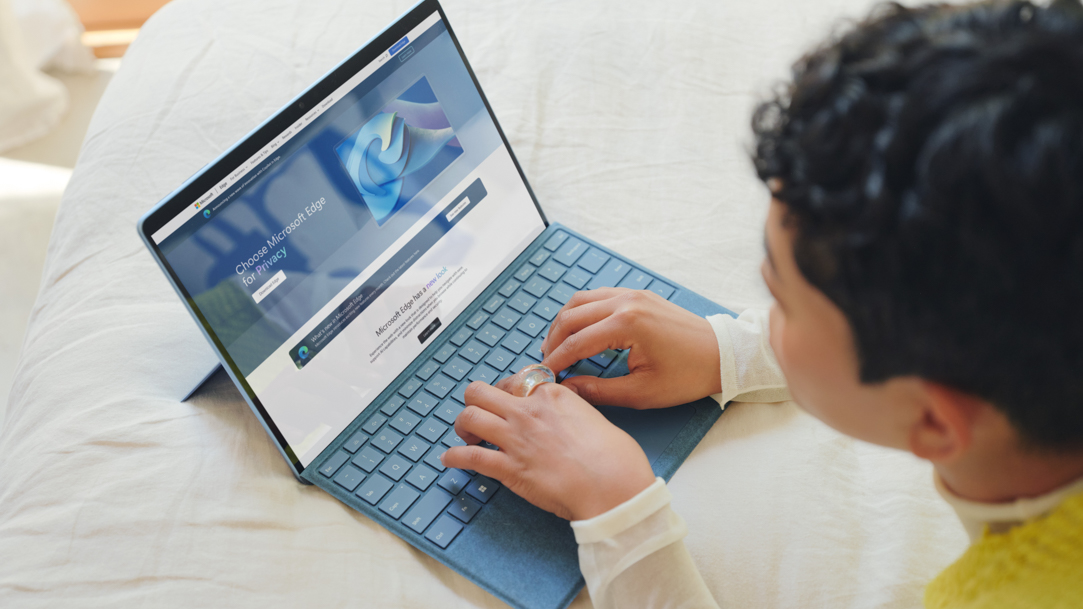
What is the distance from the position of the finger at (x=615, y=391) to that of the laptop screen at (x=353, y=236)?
7.3 inches

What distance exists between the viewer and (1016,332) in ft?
1.34

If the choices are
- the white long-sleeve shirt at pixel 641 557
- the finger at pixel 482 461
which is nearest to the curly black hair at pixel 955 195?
the white long-sleeve shirt at pixel 641 557

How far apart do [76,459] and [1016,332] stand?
2.35 ft

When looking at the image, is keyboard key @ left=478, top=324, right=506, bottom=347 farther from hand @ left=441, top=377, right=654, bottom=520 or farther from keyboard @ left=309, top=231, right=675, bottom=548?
hand @ left=441, top=377, right=654, bottom=520

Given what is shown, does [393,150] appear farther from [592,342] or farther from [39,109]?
[39,109]

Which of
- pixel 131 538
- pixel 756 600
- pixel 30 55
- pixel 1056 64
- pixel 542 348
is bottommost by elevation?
pixel 756 600

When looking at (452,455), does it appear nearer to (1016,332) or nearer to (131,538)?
(131,538)

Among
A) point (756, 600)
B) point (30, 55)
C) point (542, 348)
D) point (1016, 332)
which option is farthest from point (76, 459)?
point (30, 55)

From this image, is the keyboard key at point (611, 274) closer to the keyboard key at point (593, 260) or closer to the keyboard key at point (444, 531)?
the keyboard key at point (593, 260)

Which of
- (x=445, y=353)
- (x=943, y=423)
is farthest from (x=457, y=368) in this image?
(x=943, y=423)

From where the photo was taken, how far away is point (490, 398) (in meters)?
0.70

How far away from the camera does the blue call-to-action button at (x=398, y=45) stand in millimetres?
747

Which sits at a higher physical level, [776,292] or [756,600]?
[776,292]

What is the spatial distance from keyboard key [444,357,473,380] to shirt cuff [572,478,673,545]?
222 millimetres
